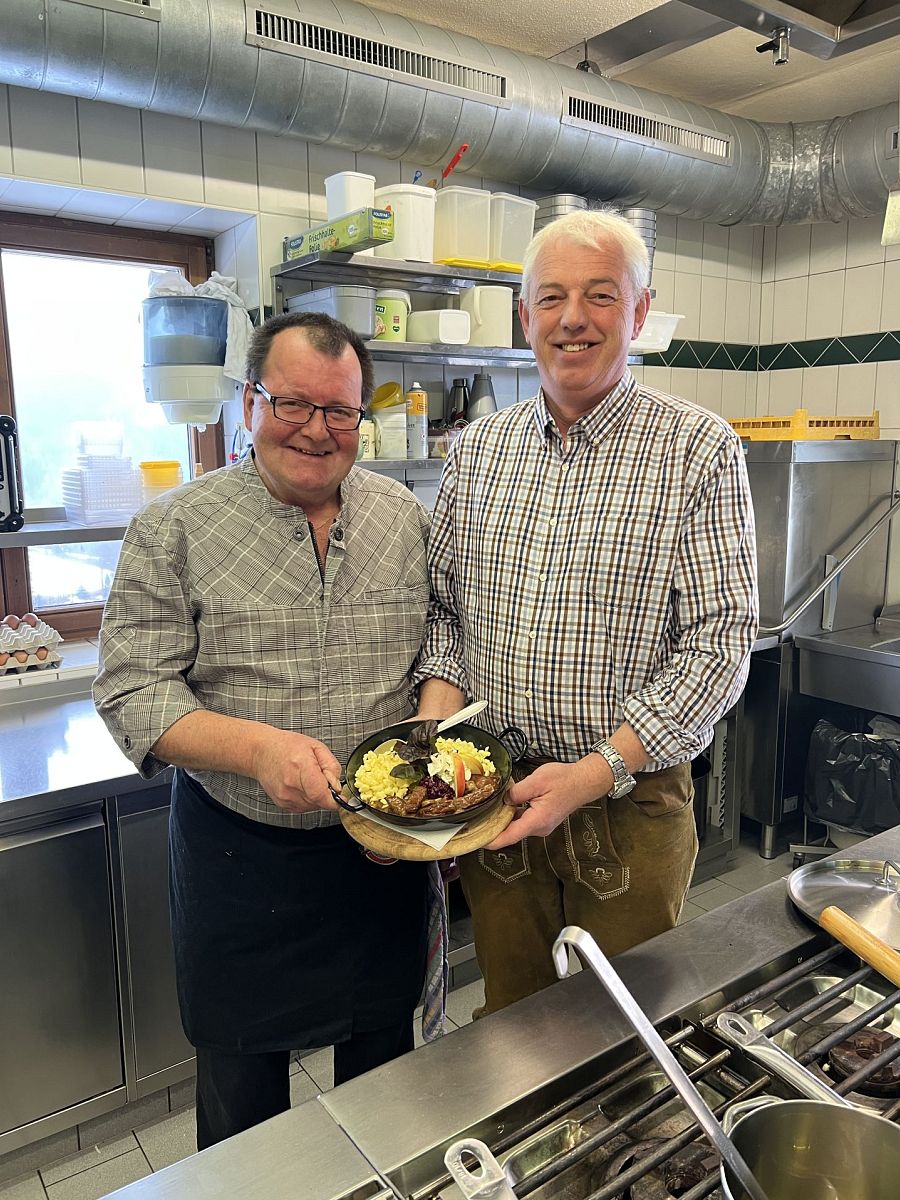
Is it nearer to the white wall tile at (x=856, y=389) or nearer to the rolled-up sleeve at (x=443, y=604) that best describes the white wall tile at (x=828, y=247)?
the white wall tile at (x=856, y=389)

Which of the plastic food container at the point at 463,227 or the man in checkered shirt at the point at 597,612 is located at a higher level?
the plastic food container at the point at 463,227

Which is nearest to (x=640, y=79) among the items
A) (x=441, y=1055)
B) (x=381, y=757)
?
(x=381, y=757)

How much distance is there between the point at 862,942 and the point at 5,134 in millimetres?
2459

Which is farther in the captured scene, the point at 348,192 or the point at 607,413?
the point at 348,192

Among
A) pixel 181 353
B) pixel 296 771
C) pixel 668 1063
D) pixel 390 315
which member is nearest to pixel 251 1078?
pixel 296 771

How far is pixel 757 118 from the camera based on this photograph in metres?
3.47

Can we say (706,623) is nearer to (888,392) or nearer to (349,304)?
(349,304)

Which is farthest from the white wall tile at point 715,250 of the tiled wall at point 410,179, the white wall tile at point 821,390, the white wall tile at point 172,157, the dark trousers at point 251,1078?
the dark trousers at point 251,1078

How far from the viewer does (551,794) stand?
1.27 m

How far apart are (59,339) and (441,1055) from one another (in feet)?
7.86

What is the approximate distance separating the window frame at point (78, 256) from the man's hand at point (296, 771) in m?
1.55

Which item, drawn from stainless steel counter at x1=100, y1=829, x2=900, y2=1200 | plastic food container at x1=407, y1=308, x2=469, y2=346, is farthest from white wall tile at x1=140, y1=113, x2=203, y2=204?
stainless steel counter at x1=100, y1=829, x2=900, y2=1200

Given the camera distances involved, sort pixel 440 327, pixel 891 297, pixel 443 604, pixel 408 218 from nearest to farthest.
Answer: pixel 443 604
pixel 408 218
pixel 440 327
pixel 891 297

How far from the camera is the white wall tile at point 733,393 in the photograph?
3.96m
